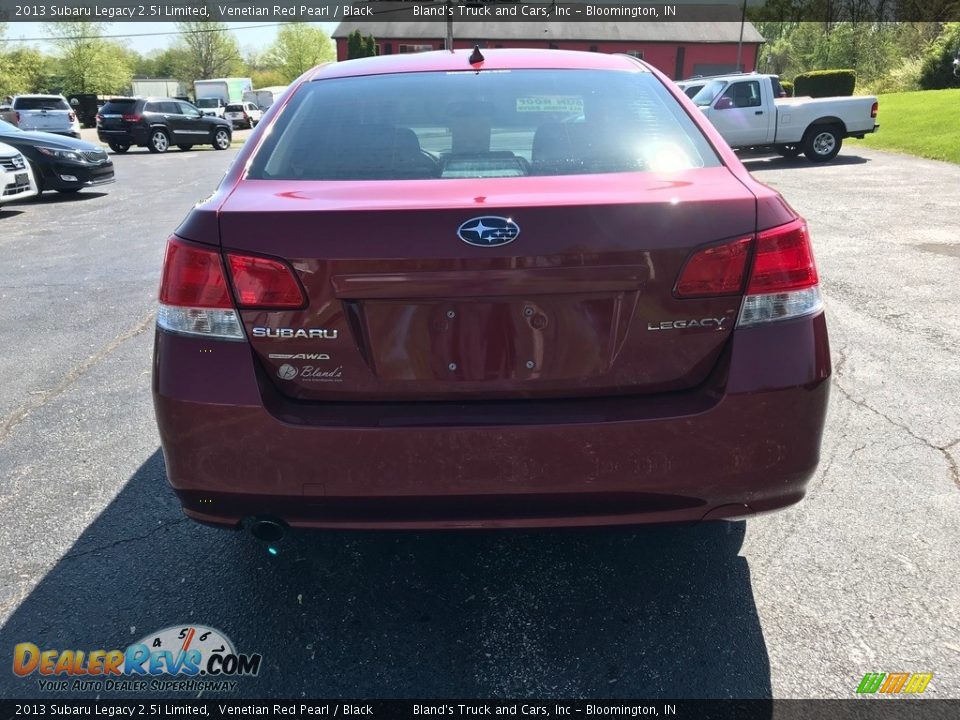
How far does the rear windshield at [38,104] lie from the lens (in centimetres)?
2731

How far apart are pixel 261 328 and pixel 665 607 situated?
155cm

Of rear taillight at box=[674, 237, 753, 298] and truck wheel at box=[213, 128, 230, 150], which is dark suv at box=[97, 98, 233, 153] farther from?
rear taillight at box=[674, 237, 753, 298]

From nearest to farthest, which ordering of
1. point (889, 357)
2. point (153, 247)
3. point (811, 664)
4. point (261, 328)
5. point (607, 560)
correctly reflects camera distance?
point (261, 328) → point (811, 664) → point (607, 560) → point (889, 357) → point (153, 247)

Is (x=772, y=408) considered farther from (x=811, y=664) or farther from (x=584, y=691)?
(x=584, y=691)

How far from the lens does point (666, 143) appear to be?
94.5 inches

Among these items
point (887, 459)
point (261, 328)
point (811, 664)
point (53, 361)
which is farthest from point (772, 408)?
point (53, 361)

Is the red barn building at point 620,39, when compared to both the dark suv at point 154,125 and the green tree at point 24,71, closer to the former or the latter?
the green tree at point 24,71

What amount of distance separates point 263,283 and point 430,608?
3.91ft

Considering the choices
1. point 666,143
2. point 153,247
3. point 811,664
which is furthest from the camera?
point 153,247

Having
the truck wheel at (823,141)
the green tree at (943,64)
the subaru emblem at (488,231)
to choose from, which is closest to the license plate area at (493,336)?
the subaru emblem at (488,231)

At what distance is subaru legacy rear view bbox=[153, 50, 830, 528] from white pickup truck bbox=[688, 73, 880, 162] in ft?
51.9

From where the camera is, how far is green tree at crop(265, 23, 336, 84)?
87.6 m

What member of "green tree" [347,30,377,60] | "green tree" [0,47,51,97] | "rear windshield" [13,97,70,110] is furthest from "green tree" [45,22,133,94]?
"rear windshield" [13,97,70,110]

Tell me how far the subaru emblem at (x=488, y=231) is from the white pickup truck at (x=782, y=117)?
1601 centimetres
